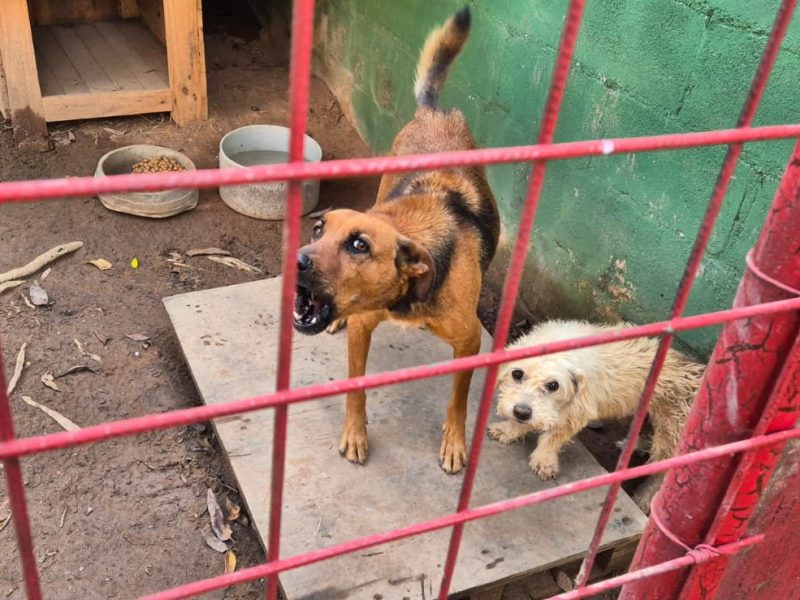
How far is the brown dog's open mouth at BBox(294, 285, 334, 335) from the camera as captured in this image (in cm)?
271

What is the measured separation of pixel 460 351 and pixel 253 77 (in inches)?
191

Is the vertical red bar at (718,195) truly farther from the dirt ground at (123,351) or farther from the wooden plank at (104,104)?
the wooden plank at (104,104)

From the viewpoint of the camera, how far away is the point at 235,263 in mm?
5113

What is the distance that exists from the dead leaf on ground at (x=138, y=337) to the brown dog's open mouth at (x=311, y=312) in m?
1.85

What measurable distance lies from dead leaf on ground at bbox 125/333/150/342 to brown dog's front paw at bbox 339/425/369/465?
1.55 metres

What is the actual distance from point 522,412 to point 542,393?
12 cm

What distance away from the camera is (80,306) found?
14.6 ft

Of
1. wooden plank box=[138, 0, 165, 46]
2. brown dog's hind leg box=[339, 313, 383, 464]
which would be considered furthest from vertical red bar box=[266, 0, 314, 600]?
wooden plank box=[138, 0, 165, 46]

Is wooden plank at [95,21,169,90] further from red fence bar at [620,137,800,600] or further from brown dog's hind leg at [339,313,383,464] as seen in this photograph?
red fence bar at [620,137,800,600]

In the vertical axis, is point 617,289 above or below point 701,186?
below

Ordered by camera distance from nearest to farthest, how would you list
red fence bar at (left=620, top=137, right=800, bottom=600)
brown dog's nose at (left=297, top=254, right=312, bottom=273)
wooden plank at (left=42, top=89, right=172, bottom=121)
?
red fence bar at (left=620, top=137, right=800, bottom=600), brown dog's nose at (left=297, top=254, right=312, bottom=273), wooden plank at (left=42, top=89, right=172, bottom=121)

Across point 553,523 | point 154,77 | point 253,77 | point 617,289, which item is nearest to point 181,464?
point 553,523

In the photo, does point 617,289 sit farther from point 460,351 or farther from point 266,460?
point 266,460

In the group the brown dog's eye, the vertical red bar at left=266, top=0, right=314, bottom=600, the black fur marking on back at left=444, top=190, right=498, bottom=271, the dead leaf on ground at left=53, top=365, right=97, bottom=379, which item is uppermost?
the vertical red bar at left=266, top=0, right=314, bottom=600
